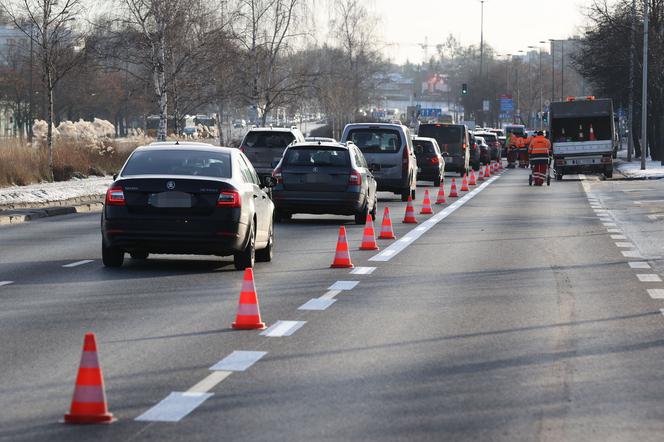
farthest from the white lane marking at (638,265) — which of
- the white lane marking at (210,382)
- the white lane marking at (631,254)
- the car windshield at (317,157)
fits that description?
the white lane marking at (210,382)

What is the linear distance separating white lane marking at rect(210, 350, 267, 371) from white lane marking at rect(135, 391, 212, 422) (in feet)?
3.20

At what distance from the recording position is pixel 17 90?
99.6 metres

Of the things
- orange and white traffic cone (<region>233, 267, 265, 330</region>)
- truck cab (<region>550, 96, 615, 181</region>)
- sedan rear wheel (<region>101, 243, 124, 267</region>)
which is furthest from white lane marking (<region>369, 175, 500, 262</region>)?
truck cab (<region>550, 96, 615, 181</region>)

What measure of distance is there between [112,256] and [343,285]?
3.14 metres

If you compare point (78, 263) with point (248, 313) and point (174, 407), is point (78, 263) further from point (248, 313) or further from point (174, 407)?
point (174, 407)

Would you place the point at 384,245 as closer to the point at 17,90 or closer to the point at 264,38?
the point at 264,38

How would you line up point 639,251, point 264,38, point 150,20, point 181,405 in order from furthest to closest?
point 264,38 < point 150,20 < point 639,251 < point 181,405

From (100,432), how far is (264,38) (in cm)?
5997

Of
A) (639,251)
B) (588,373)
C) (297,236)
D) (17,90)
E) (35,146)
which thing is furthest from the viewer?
(17,90)

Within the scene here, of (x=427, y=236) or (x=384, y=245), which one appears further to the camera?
(x=427, y=236)

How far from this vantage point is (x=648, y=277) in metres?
16.1

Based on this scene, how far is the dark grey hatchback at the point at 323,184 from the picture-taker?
25234 millimetres

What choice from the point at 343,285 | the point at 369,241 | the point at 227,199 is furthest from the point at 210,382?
the point at 369,241

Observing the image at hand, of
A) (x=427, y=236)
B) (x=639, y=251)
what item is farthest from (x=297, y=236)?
(x=639, y=251)
